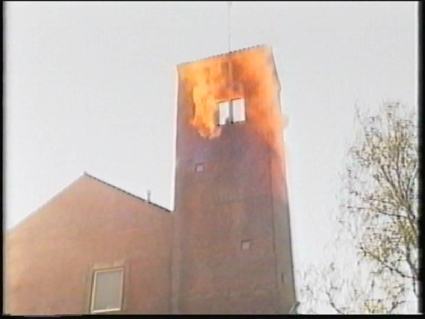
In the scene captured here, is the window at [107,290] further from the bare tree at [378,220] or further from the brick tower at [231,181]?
the bare tree at [378,220]

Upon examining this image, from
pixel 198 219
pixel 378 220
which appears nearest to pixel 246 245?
pixel 198 219

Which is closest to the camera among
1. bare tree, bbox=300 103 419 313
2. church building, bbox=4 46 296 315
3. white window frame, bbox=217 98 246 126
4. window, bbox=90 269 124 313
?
bare tree, bbox=300 103 419 313

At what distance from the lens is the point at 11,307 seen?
2.38 m

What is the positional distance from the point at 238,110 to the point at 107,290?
41.4 inches

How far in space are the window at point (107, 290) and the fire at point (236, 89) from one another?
2.67ft

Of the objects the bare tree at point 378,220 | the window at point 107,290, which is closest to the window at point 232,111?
the bare tree at point 378,220

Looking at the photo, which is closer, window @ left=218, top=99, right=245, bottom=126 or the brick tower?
the brick tower

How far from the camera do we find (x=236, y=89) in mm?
2977

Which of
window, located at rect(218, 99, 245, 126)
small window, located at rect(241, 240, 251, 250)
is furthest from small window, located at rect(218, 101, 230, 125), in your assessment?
small window, located at rect(241, 240, 251, 250)

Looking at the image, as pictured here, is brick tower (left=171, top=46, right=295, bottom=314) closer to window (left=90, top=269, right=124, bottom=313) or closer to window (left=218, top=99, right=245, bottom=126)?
window (left=218, top=99, right=245, bottom=126)

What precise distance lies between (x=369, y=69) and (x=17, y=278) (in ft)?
5.87

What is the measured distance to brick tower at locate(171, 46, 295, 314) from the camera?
111 inches

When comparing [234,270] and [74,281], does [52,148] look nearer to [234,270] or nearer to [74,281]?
[74,281]

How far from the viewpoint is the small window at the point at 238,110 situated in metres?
2.97
